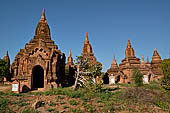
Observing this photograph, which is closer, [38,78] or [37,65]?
[37,65]

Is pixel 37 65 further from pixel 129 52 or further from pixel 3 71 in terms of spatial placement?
pixel 129 52

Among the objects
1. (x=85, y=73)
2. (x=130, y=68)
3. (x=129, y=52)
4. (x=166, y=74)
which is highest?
(x=129, y=52)

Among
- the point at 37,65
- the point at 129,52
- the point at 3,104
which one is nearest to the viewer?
the point at 3,104

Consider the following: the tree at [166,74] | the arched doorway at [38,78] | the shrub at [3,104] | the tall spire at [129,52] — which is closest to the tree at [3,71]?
the arched doorway at [38,78]

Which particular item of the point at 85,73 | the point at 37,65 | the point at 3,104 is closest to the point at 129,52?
the point at 85,73

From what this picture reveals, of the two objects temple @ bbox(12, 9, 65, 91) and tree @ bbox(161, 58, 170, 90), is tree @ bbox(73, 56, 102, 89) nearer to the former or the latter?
temple @ bbox(12, 9, 65, 91)

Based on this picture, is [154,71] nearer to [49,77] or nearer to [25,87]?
[49,77]

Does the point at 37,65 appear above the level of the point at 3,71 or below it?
below

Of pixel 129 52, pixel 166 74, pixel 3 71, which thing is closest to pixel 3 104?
pixel 166 74

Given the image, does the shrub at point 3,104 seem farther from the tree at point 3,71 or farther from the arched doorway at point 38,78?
the tree at point 3,71

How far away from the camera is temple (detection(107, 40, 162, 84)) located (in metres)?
34.0

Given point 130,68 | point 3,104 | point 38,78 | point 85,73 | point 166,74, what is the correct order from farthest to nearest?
point 130,68, point 38,78, point 85,73, point 3,104, point 166,74

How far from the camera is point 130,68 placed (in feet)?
112

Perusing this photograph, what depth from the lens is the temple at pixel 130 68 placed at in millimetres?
33969
